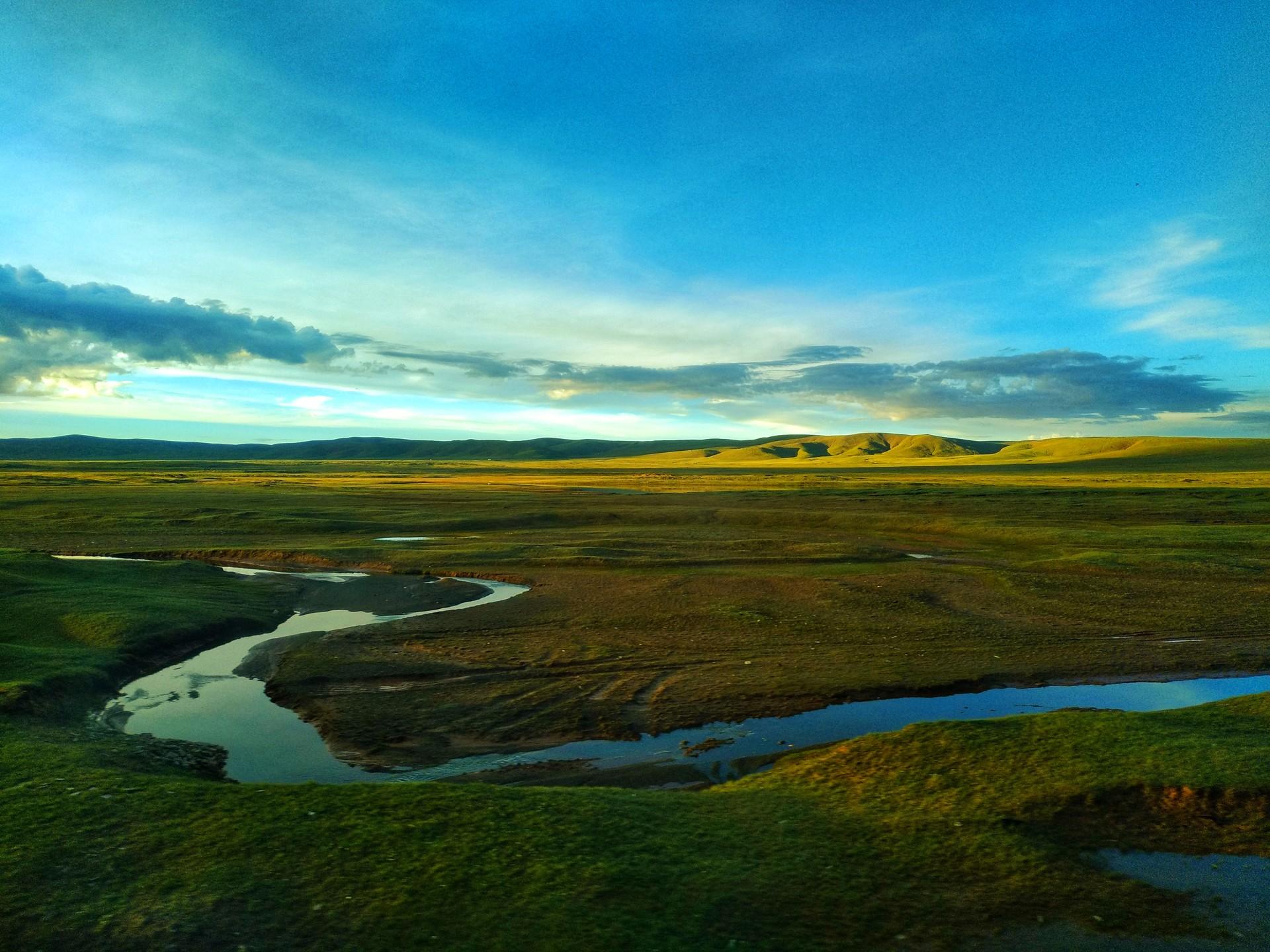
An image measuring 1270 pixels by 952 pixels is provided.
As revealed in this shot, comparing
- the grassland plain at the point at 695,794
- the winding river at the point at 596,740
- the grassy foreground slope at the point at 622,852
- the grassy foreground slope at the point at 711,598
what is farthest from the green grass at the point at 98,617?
the grassy foreground slope at the point at 622,852

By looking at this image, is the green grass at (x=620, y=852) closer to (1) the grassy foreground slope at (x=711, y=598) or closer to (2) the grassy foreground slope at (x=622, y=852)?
(2) the grassy foreground slope at (x=622, y=852)

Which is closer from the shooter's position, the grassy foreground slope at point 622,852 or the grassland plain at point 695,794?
the grassy foreground slope at point 622,852

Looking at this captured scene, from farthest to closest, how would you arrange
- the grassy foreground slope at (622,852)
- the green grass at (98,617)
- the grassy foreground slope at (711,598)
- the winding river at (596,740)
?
the grassy foreground slope at (711,598) → the green grass at (98,617) → the winding river at (596,740) → the grassy foreground slope at (622,852)

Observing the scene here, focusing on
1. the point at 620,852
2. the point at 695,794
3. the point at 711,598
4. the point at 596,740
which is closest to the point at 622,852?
the point at 620,852

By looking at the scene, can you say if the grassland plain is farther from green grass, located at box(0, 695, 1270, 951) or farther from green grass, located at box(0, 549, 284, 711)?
green grass, located at box(0, 549, 284, 711)

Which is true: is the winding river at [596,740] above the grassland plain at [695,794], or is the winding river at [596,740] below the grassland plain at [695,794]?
below

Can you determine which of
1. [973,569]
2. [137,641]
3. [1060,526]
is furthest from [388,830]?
[1060,526]

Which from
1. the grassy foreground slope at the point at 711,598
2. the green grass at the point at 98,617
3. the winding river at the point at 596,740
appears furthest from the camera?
the grassy foreground slope at the point at 711,598
